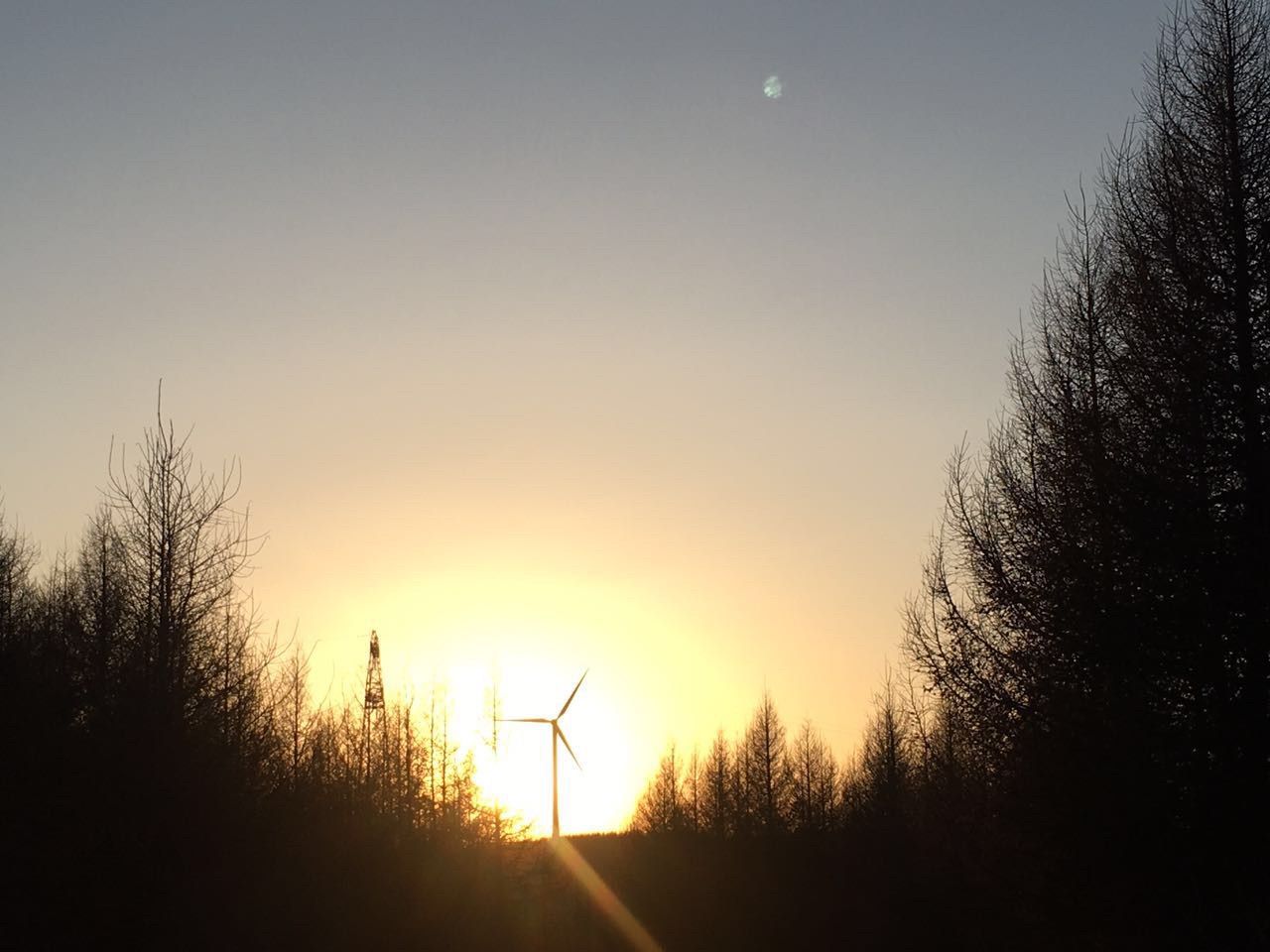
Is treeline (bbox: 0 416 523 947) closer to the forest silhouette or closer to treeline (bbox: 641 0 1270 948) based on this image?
the forest silhouette

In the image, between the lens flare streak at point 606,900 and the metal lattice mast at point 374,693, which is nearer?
the lens flare streak at point 606,900

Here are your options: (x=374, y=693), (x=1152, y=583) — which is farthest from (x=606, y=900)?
(x=1152, y=583)

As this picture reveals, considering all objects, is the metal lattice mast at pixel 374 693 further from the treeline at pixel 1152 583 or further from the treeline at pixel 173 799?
the treeline at pixel 1152 583

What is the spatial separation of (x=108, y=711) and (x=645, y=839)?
29421mm

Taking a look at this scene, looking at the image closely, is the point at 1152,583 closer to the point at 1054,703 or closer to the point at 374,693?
the point at 1054,703

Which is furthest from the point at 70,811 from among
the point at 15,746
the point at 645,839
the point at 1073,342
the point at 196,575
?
the point at 645,839

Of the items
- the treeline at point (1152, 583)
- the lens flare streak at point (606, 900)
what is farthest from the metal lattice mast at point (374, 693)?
the treeline at point (1152, 583)

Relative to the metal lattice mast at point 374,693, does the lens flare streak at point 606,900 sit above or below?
below

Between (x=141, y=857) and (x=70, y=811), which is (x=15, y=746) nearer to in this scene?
(x=70, y=811)

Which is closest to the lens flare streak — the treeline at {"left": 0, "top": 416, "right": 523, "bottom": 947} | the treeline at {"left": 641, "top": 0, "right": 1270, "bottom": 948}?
the treeline at {"left": 0, "top": 416, "right": 523, "bottom": 947}

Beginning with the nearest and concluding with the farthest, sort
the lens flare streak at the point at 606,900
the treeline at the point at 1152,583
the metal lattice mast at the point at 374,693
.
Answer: the treeline at the point at 1152,583, the lens flare streak at the point at 606,900, the metal lattice mast at the point at 374,693

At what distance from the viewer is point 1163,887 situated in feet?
42.5

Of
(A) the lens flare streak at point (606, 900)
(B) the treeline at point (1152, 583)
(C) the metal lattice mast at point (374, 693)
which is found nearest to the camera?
(B) the treeline at point (1152, 583)

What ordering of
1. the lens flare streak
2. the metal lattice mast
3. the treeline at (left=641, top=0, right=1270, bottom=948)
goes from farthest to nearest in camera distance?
the metal lattice mast → the lens flare streak → the treeline at (left=641, top=0, right=1270, bottom=948)
